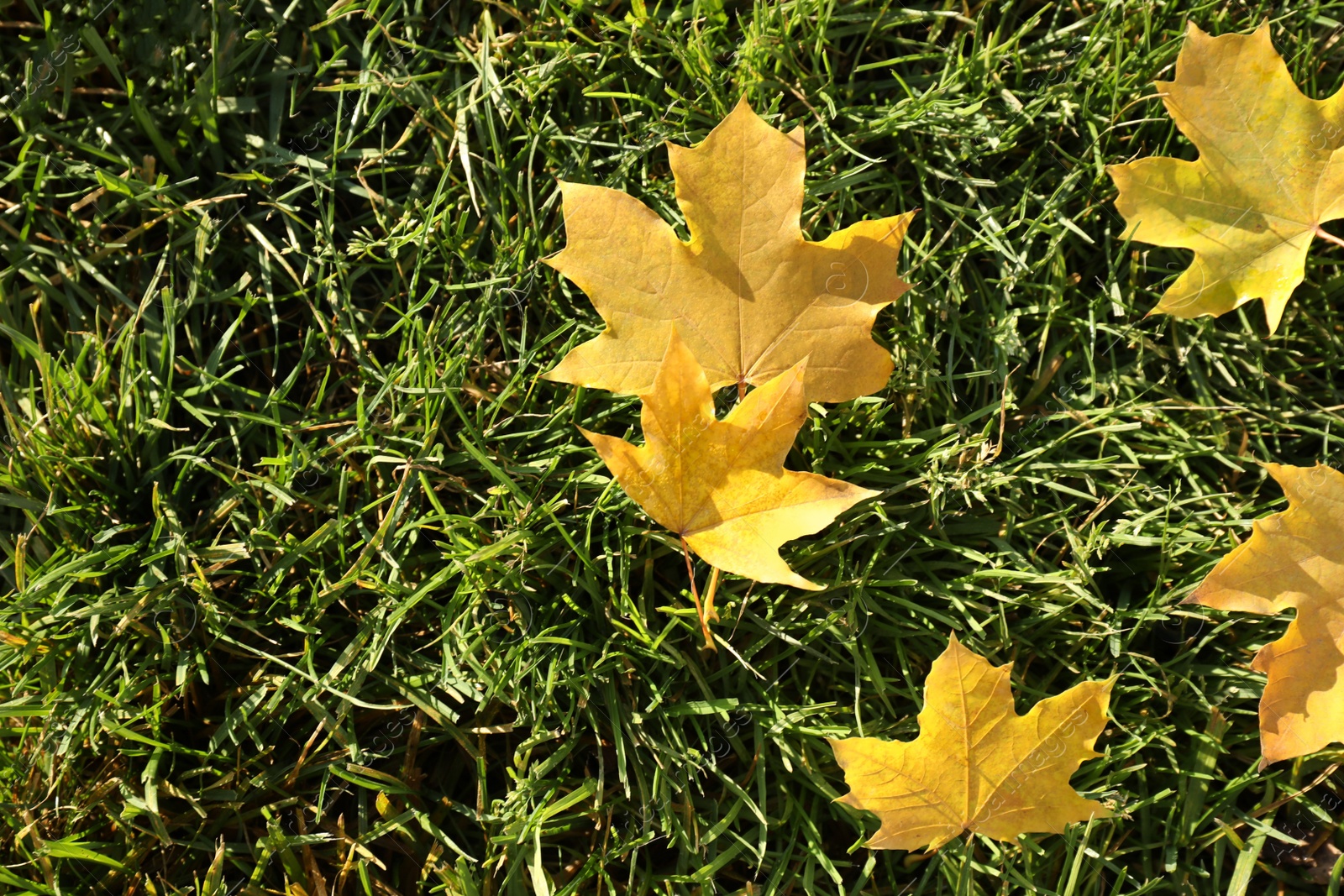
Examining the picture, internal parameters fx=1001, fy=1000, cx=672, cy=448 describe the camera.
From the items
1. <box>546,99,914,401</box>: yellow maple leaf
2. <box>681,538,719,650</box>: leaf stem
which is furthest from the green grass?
<box>546,99,914,401</box>: yellow maple leaf

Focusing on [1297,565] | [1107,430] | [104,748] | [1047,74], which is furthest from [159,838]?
[1047,74]

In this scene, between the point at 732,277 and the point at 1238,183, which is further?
the point at 1238,183

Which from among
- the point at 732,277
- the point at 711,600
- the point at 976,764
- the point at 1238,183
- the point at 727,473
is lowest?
the point at 976,764

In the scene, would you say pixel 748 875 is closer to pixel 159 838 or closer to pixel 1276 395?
pixel 159 838

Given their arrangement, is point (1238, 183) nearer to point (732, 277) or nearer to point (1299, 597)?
point (1299, 597)

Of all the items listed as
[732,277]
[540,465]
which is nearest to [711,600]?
[540,465]

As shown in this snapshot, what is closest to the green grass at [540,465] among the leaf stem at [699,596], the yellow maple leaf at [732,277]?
the leaf stem at [699,596]

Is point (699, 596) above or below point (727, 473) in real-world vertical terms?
below
